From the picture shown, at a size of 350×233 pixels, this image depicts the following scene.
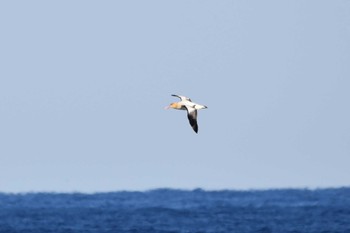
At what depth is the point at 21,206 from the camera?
415ft

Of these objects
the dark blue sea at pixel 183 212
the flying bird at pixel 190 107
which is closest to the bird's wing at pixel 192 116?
the flying bird at pixel 190 107

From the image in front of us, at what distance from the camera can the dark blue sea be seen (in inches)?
3681

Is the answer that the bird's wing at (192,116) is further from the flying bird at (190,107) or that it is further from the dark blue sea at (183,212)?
the dark blue sea at (183,212)

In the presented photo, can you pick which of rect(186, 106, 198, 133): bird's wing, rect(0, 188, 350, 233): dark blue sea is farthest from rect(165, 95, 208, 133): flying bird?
rect(0, 188, 350, 233): dark blue sea

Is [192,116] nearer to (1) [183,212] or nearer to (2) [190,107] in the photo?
(2) [190,107]

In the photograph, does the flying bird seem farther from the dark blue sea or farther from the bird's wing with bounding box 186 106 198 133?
the dark blue sea

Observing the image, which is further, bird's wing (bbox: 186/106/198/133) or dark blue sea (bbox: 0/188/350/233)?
dark blue sea (bbox: 0/188/350/233)

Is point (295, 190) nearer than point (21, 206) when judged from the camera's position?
No

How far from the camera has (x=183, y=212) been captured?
363 feet

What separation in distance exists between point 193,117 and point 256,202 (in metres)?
63.3

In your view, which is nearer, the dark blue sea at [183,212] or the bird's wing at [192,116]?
the bird's wing at [192,116]

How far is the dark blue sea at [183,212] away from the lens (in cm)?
9350

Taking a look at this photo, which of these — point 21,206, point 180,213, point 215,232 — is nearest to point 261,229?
point 215,232

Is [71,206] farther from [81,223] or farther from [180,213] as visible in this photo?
[81,223]
